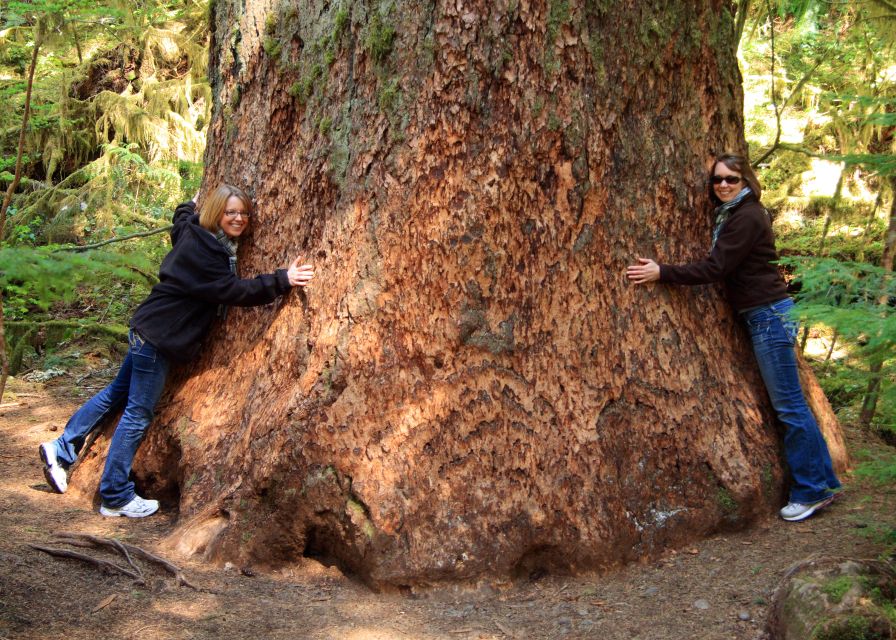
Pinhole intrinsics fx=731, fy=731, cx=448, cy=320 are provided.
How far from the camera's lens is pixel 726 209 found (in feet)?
15.9

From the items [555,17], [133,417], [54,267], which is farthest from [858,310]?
[133,417]

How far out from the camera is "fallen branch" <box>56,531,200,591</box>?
169 inches

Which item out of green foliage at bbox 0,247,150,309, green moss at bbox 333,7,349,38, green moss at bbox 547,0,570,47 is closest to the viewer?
green foliage at bbox 0,247,150,309

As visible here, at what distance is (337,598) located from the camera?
4.34 m

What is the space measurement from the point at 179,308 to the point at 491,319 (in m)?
2.27

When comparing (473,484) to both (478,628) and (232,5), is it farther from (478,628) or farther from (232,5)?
(232,5)

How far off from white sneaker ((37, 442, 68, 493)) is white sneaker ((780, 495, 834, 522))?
202 inches

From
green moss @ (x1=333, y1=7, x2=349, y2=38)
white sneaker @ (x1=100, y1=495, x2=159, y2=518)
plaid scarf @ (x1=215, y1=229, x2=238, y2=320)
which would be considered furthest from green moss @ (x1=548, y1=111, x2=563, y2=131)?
white sneaker @ (x1=100, y1=495, x2=159, y2=518)

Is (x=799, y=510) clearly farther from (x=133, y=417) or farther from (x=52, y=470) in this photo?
(x=52, y=470)

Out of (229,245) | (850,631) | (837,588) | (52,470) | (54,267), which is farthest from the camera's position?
(52,470)

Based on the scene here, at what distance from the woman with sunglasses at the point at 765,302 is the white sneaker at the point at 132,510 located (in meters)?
3.82

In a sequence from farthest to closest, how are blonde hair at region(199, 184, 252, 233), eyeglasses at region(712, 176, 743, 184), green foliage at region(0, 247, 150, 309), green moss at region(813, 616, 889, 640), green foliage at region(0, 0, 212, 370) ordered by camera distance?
green foliage at region(0, 0, 212, 370), blonde hair at region(199, 184, 252, 233), eyeglasses at region(712, 176, 743, 184), green moss at region(813, 616, 889, 640), green foliage at region(0, 247, 150, 309)

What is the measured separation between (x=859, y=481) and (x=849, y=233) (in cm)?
602

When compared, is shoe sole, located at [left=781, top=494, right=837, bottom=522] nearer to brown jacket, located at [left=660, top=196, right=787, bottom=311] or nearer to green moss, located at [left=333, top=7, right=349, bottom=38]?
brown jacket, located at [left=660, top=196, right=787, bottom=311]
